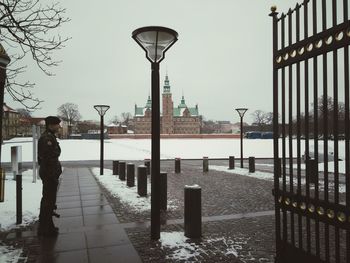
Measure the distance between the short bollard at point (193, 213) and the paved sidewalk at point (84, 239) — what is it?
1.14 m

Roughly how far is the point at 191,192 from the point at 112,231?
1.79 m

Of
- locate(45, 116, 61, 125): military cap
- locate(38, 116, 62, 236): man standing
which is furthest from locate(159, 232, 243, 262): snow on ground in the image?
locate(45, 116, 61, 125): military cap

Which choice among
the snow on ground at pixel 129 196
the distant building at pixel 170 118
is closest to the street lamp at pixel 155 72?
the snow on ground at pixel 129 196

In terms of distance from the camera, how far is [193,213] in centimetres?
600

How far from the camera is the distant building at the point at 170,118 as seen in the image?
13300 cm

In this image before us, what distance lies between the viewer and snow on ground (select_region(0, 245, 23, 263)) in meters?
4.77

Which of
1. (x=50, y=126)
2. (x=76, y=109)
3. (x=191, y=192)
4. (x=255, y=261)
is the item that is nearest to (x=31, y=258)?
(x=50, y=126)

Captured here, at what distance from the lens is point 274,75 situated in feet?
14.6

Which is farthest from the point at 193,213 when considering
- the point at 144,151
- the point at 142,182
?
the point at 144,151

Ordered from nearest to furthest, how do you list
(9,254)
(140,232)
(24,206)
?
1. (9,254)
2. (140,232)
3. (24,206)

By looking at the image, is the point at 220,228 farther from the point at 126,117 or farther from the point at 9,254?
the point at 126,117

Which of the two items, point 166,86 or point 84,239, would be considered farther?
point 166,86

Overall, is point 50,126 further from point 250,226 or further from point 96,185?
point 96,185

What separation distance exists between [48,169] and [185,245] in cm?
291
